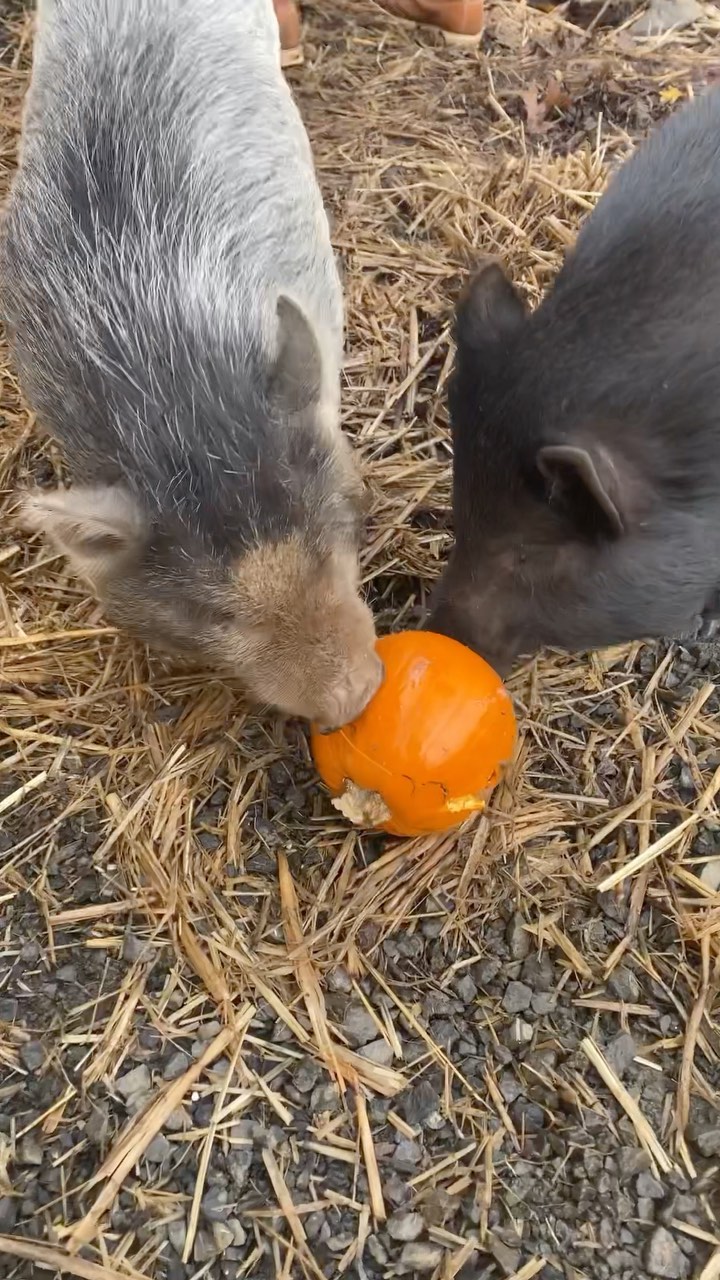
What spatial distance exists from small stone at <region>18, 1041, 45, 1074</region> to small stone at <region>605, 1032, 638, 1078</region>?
4.81 feet

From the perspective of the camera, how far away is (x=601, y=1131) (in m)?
2.43

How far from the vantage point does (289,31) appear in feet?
15.4

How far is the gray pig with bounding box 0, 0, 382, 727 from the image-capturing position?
90.9 inches

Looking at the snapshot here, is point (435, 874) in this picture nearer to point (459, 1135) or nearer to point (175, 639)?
point (459, 1135)

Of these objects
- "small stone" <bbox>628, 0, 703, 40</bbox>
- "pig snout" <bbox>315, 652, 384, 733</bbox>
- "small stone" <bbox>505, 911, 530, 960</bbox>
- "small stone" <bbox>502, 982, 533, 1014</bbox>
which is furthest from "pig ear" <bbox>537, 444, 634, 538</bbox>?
"small stone" <bbox>628, 0, 703, 40</bbox>

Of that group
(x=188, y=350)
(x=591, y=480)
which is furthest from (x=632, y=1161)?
(x=188, y=350)

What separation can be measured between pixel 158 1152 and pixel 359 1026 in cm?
57

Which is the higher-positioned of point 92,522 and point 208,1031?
point 92,522

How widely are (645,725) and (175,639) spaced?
1.52 meters

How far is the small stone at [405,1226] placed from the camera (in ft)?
7.49

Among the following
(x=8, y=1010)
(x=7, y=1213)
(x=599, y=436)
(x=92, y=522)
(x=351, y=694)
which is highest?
(x=599, y=436)

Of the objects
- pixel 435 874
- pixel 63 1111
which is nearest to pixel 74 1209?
pixel 63 1111

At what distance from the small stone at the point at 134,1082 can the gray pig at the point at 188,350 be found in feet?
3.32

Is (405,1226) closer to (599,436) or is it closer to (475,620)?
(475,620)
